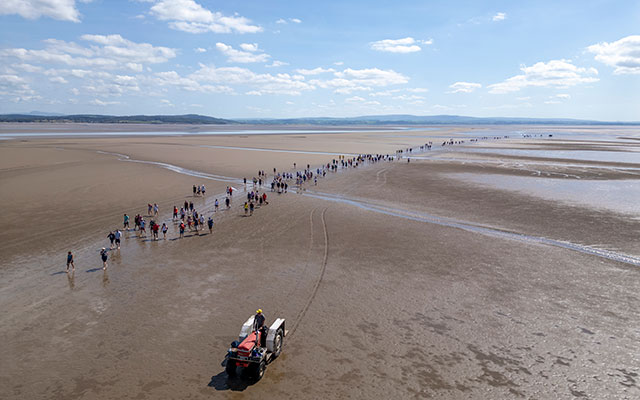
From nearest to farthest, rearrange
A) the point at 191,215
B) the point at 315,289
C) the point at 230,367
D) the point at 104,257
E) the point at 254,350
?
the point at 254,350
the point at 230,367
the point at 315,289
the point at 104,257
the point at 191,215

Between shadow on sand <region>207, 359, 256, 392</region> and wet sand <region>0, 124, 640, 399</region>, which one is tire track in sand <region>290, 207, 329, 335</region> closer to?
wet sand <region>0, 124, 640, 399</region>

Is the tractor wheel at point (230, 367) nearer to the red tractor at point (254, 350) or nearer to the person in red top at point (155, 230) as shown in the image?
the red tractor at point (254, 350)

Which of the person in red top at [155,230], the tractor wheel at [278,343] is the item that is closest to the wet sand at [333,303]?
the tractor wheel at [278,343]

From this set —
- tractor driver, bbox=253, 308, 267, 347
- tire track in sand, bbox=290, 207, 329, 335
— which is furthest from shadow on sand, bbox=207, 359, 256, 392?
tire track in sand, bbox=290, 207, 329, 335

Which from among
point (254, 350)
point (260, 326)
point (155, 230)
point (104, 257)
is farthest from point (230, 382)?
point (155, 230)

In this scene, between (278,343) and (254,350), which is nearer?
(254,350)

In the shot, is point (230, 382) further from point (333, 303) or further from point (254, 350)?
point (333, 303)

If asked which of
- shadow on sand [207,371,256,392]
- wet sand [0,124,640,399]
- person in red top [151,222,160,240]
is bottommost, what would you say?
shadow on sand [207,371,256,392]
